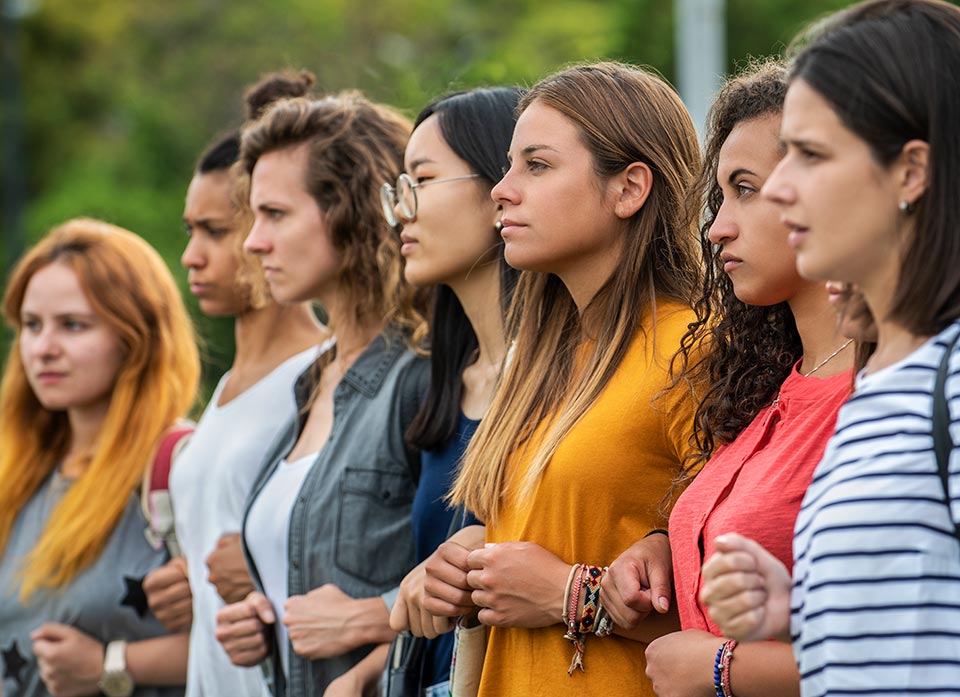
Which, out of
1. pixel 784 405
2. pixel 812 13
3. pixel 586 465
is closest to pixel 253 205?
pixel 586 465

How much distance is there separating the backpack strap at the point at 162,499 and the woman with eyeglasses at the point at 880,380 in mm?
3060

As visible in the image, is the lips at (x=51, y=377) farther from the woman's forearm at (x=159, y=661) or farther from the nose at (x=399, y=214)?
the nose at (x=399, y=214)

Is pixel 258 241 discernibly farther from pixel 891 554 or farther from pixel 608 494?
pixel 891 554

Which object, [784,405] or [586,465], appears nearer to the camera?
[784,405]

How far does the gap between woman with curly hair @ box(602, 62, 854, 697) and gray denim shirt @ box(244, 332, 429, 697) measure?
1.23 meters

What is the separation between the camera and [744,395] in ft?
9.08

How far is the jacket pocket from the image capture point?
391 cm

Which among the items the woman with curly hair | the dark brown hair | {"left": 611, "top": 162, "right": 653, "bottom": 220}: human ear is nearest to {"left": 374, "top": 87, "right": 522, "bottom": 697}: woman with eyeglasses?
{"left": 611, "top": 162, "right": 653, "bottom": 220}: human ear

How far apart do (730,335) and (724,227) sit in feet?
0.84

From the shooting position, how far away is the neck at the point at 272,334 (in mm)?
4867

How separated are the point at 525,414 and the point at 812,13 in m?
11.5

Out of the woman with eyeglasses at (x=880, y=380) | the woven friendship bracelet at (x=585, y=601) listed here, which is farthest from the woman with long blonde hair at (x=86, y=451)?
the woman with eyeglasses at (x=880, y=380)

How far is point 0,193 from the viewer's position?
2497 cm

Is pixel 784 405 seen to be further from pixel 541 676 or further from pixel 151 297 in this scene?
pixel 151 297
